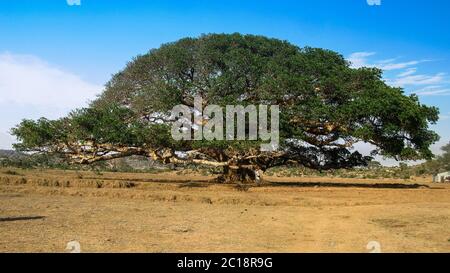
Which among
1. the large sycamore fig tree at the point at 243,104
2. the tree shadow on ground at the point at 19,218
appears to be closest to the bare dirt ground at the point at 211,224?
the tree shadow on ground at the point at 19,218

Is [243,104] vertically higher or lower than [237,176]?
higher

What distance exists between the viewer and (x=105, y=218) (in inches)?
430

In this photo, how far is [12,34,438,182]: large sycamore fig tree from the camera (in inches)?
838

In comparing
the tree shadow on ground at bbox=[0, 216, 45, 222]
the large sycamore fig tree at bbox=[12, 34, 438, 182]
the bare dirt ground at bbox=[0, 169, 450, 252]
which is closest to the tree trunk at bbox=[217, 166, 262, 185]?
the large sycamore fig tree at bbox=[12, 34, 438, 182]

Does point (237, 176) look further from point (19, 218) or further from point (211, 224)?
point (19, 218)

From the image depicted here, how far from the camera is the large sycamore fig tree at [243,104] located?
2130 centimetres

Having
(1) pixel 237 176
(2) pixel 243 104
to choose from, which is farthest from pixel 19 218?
(1) pixel 237 176

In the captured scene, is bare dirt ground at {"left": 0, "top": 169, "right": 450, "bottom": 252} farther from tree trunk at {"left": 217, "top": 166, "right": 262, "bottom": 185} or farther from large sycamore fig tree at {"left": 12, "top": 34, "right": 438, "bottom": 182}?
tree trunk at {"left": 217, "top": 166, "right": 262, "bottom": 185}

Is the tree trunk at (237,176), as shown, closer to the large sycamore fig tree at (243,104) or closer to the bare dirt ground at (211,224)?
the large sycamore fig tree at (243,104)

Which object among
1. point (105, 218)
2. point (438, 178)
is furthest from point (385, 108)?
point (438, 178)

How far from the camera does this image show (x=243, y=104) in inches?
843

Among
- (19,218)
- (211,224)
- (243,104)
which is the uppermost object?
(243,104)

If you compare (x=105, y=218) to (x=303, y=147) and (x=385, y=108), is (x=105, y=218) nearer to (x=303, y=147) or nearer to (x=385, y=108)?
(x=385, y=108)
